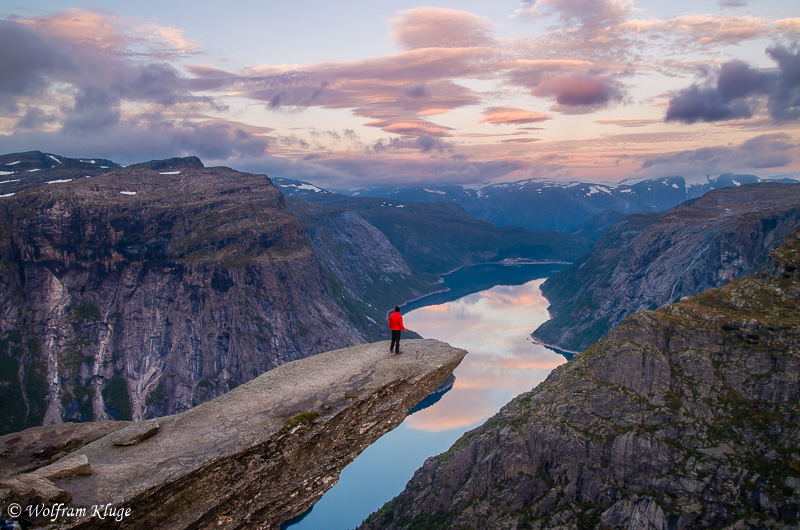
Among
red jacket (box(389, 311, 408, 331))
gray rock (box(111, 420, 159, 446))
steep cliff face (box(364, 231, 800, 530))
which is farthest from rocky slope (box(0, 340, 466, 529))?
steep cliff face (box(364, 231, 800, 530))

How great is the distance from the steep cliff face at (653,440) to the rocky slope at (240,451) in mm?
63042

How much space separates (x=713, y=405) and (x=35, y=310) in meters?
224

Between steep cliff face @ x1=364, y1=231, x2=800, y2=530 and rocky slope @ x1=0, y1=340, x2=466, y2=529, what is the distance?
63.0m

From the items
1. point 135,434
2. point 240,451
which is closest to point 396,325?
point 240,451

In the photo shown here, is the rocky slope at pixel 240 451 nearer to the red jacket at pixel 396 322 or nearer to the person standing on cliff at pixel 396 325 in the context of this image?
the person standing on cliff at pixel 396 325

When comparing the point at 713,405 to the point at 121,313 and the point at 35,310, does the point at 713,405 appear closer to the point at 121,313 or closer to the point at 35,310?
the point at 121,313

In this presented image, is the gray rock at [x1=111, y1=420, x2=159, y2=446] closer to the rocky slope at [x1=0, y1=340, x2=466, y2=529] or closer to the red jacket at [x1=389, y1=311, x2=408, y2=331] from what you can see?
the rocky slope at [x1=0, y1=340, x2=466, y2=529]

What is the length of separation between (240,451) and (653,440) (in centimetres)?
8136

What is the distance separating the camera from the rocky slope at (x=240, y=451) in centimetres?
1952

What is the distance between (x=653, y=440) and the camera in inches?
3189

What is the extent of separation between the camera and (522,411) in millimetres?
92625

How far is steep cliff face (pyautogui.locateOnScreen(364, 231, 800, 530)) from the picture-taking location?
74625 mm

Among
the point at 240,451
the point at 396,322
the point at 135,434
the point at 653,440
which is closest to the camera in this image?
the point at 240,451

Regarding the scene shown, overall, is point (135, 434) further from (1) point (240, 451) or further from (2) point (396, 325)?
(2) point (396, 325)
